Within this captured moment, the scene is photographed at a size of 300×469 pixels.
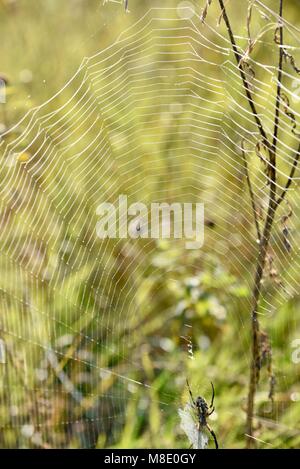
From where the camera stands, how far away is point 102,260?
110 inches

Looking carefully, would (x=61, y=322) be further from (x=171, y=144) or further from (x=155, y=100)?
(x=155, y=100)

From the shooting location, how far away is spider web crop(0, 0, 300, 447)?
8.05ft

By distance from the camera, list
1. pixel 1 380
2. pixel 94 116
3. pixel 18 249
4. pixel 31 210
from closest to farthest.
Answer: pixel 1 380 → pixel 31 210 → pixel 18 249 → pixel 94 116

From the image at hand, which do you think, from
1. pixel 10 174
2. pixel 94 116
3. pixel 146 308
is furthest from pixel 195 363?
pixel 94 116

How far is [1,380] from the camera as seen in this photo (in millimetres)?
2404

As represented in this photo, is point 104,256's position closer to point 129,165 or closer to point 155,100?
point 129,165

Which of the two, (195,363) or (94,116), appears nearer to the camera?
(195,363)

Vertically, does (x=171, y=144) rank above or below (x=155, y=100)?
below

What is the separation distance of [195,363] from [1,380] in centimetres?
61

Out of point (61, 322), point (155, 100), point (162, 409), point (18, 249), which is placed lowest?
point (162, 409)

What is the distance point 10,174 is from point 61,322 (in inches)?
20.1

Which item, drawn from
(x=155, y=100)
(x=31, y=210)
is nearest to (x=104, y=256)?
(x=31, y=210)

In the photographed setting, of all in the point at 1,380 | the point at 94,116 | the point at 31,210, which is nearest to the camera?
the point at 1,380

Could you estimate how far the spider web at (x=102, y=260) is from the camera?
2453 millimetres
